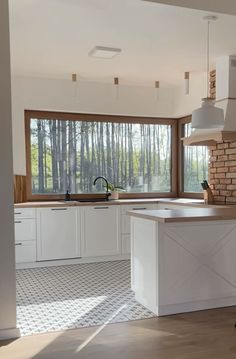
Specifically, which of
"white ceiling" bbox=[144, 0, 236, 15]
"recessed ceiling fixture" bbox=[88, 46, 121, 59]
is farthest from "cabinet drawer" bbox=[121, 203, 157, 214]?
"white ceiling" bbox=[144, 0, 236, 15]

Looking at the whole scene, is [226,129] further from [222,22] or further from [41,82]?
[41,82]

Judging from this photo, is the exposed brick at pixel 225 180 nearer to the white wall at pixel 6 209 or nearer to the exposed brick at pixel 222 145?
the exposed brick at pixel 222 145

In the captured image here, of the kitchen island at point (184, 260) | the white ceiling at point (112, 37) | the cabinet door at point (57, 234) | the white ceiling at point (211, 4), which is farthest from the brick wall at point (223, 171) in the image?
the cabinet door at point (57, 234)

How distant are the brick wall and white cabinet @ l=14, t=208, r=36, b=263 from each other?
2.48 m

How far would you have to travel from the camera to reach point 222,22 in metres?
3.37

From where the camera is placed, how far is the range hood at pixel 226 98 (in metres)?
4.28

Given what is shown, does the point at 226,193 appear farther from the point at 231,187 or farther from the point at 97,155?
the point at 97,155

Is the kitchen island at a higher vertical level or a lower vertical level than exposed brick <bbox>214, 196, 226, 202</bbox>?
lower

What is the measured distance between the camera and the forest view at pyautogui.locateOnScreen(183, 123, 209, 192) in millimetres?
5535

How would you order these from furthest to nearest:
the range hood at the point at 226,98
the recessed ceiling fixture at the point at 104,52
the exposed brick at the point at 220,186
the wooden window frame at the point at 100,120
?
the wooden window frame at the point at 100,120 → the exposed brick at the point at 220,186 → the range hood at the point at 226,98 → the recessed ceiling fixture at the point at 104,52

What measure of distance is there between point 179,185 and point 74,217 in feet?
6.78

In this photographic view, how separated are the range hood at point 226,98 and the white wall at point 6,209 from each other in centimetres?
252

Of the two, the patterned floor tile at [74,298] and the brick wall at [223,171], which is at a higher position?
the brick wall at [223,171]

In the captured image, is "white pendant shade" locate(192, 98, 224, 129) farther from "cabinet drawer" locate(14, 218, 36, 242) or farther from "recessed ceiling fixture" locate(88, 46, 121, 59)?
"cabinet drawer" locate(14, 218, 36, 242)
